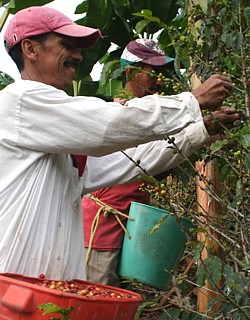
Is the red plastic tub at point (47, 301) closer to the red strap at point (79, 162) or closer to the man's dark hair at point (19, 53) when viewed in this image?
the red strap at point (79, 162)

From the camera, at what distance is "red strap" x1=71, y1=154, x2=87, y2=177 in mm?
2336

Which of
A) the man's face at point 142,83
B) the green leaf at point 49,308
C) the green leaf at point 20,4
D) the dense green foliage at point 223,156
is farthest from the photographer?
the green leaf at point 20,4

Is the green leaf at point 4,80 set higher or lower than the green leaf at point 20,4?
lower

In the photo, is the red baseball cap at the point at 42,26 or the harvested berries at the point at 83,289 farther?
the red baseball cap at the point at 42,26

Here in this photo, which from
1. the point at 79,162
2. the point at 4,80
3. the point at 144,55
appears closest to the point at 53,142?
the point at 79,162

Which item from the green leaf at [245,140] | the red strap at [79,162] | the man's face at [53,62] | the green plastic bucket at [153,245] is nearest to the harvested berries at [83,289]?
the red strap at [79,162]

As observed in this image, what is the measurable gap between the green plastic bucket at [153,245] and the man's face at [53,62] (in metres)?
0.89

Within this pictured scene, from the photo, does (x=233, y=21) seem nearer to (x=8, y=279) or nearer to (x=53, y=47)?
(x=53, y=47)

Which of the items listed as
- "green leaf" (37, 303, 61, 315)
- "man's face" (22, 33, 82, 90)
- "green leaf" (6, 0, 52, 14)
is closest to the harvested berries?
"green leaf" (37, 303, 61, 315)

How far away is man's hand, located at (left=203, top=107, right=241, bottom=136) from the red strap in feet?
1.61

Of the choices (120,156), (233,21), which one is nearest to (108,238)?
(120,156)

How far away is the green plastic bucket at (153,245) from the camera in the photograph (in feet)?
9.59

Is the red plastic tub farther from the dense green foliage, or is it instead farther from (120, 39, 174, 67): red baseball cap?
(120, 39, 174, 67): red baseball cap

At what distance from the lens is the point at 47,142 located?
2061 mm
